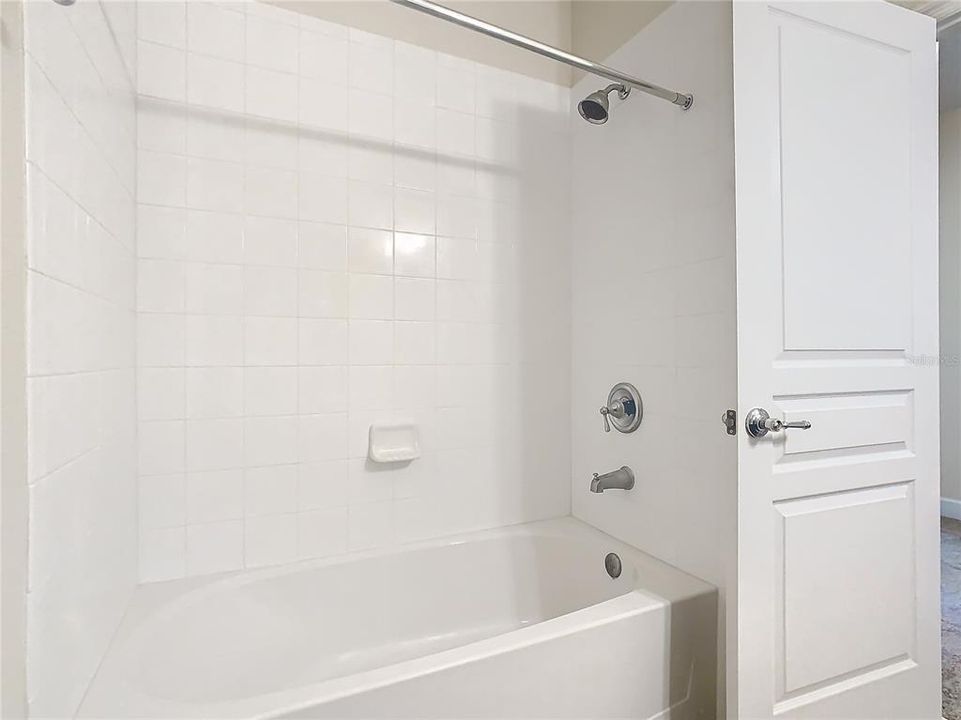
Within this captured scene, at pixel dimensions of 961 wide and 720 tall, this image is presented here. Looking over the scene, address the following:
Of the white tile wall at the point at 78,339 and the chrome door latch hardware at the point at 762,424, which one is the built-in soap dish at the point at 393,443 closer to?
the white tile wall at the point at 78,339

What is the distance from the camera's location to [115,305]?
48.3 inches

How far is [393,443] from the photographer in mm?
1735

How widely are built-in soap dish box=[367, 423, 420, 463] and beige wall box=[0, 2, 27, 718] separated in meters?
0.99

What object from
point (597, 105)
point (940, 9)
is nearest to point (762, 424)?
point (597, 105)

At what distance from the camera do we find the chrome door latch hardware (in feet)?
4.17

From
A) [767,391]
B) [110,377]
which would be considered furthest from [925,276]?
[110,377]

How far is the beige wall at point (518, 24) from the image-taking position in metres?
1.72

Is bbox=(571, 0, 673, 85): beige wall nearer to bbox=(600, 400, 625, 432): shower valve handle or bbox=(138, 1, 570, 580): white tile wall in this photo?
bbox=(138, 1, 570, 580): white tile wall

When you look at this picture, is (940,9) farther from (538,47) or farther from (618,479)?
(618,479)

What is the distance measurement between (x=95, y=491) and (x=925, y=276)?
2.18m

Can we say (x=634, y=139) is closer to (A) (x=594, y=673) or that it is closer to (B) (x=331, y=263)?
(B) (x=331, y=263)

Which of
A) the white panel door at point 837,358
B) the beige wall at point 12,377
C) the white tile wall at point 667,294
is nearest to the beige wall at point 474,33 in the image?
the white tile wall at point 667,294

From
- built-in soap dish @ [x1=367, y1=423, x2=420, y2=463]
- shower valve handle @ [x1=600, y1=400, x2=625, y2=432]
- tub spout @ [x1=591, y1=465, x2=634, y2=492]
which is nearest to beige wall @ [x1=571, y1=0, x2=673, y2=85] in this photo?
shower valve handle @ [x1=600, y1=400, x2=625, y2=432]

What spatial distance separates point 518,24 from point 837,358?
1.62 metres
